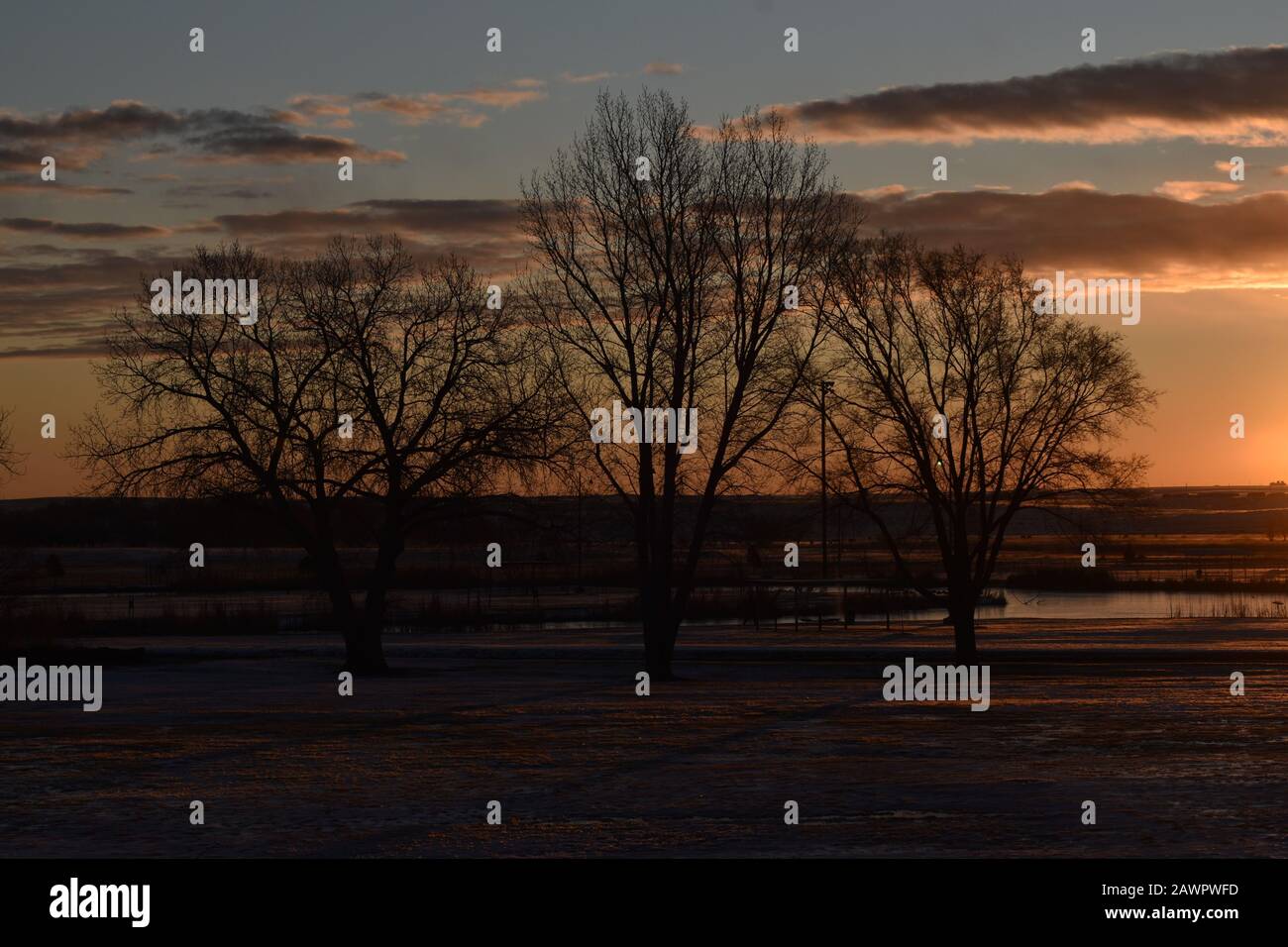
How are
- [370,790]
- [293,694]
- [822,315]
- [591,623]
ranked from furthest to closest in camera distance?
[591,623]
[822,315]
[293,694]
[370,790]

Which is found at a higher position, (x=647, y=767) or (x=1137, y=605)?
(x=647, y=767)

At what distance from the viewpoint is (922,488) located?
128ft

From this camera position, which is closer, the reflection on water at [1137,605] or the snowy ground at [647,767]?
the snowy ground at [647,767]

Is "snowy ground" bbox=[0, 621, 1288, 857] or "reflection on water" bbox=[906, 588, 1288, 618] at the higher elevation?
"snowy ground" bbox=[0, 621, 1288, 857]

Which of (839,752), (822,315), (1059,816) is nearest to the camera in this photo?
(1059,816)

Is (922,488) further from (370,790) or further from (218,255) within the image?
(370,790)

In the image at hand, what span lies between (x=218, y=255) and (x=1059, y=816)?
90.4ft

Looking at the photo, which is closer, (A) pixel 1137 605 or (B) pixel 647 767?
(B) pixel 647 767

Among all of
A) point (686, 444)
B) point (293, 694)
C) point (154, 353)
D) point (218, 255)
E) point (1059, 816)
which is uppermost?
point (218, 255)

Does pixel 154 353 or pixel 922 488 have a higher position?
pixel 154 353

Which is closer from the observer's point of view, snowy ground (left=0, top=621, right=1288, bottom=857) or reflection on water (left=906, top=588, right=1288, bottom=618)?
snowy ground (left=0, top=621, right=1288, bottom=857)

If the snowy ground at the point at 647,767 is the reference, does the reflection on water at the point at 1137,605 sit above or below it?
below
